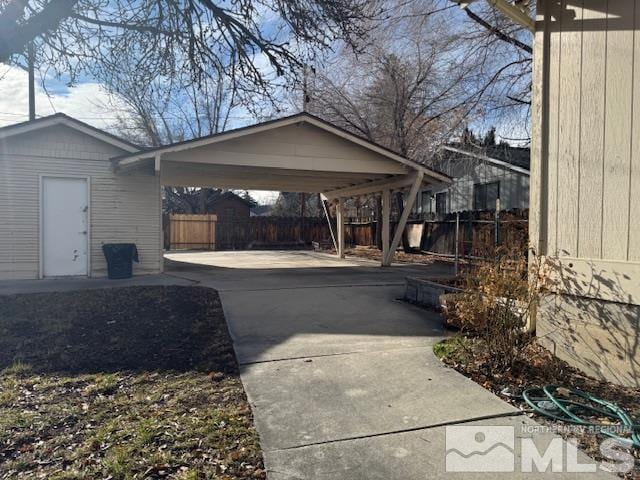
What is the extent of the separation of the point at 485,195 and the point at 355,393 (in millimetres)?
17693

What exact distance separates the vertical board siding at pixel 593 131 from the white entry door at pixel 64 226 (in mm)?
9744

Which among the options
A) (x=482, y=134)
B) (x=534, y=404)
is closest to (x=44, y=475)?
(x=534, y=404)

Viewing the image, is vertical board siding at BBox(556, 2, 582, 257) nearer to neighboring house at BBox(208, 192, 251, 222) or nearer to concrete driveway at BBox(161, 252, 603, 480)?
concrete driveway at BBox(161, 252, 603, 480)

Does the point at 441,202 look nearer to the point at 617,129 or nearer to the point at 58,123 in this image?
the point at 58,123

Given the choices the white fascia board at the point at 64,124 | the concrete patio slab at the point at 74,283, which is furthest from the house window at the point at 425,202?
the white fascia board at the point at 64,124

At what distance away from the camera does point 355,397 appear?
3.59 meters

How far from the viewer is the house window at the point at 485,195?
1894cm

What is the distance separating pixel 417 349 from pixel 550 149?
251 cm

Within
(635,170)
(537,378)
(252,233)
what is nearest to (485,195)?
(252,233)

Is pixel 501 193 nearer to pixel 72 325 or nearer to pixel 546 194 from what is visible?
pixel 546 194

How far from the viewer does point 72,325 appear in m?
5.96

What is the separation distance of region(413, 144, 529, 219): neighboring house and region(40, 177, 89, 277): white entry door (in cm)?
1055
